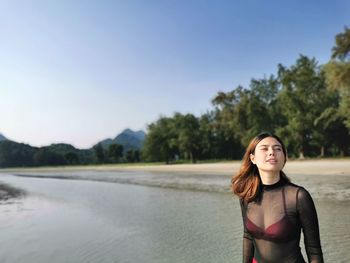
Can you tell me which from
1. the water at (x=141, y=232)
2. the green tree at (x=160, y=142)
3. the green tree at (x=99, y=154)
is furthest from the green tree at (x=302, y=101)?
the green tree at (x=99, y=154)

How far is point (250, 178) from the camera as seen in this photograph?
2.77 m

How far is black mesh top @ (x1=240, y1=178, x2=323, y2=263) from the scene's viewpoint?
244cm

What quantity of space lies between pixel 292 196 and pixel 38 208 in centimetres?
1568

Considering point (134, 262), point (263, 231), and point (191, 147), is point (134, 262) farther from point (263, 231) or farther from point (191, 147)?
point (191, 147)

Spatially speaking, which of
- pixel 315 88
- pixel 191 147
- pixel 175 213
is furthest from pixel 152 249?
pixel 191 147

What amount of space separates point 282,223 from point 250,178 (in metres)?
Result: 0.41

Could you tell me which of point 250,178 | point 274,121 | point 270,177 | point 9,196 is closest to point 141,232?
point 250,178

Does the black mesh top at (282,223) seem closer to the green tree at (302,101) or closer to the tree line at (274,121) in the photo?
the tree line at (274,121)

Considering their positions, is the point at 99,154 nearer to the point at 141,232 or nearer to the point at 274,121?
the point at 274,121

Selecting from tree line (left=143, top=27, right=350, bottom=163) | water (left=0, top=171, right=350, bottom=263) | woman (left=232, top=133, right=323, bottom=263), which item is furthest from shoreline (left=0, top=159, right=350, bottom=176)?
woman (left=232, top=133, right=323, bottom=263)

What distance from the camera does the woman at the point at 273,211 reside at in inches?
96.3

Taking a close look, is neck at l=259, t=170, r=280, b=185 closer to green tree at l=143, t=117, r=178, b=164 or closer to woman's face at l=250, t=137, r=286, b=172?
woman's face at l=250, t=137, r=286, b=172

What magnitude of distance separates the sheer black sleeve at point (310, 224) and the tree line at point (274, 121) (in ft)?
120

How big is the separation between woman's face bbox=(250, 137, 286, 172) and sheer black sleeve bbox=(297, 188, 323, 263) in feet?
0.87
